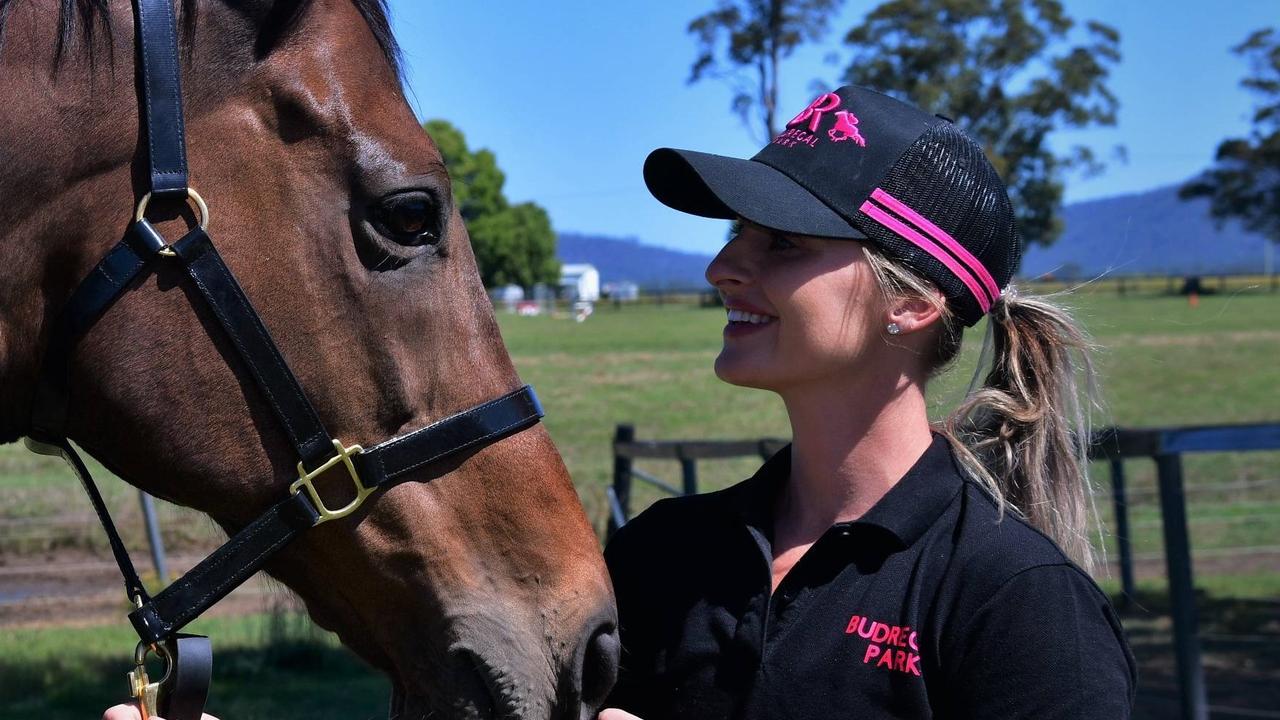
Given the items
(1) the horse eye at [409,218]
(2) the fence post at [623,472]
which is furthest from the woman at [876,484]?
(2) the fence post at [623,472]

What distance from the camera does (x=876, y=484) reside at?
5.86 ft

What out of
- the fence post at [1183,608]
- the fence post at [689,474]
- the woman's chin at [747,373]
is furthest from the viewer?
the fence post at [689,474]

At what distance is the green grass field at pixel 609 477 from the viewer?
18.2 feet

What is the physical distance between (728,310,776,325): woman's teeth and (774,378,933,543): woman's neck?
0.41 ft

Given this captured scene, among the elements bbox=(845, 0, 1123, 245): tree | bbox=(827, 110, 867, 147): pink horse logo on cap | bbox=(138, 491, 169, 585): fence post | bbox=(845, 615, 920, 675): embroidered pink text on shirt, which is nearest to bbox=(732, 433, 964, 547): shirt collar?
bbox=(845, 615, 920, 675): embroidered pink text on shirt

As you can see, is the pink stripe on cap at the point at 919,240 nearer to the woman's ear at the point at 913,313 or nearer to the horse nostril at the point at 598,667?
the woman's ear at the point at 913,313

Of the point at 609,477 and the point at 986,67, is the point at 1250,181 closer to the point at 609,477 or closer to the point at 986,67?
the point at 986,67

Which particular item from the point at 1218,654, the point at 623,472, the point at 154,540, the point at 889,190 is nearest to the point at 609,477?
the point at 623,472

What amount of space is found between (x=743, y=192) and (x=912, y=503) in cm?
55

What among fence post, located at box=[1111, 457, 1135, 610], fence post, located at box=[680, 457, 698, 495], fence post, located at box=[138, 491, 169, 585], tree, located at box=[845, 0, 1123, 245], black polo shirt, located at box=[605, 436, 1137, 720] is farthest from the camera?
tree, located at box=[845, 0, 1123, 245]

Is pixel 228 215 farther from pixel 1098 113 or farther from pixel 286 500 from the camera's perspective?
pixel 1098 113

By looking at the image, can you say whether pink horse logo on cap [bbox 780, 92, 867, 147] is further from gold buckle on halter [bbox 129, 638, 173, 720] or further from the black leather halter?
gold buckle on halter [bbox 129, 638, 173, 720]

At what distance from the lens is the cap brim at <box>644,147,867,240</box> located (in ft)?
5.54

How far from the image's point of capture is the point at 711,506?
1.96m
